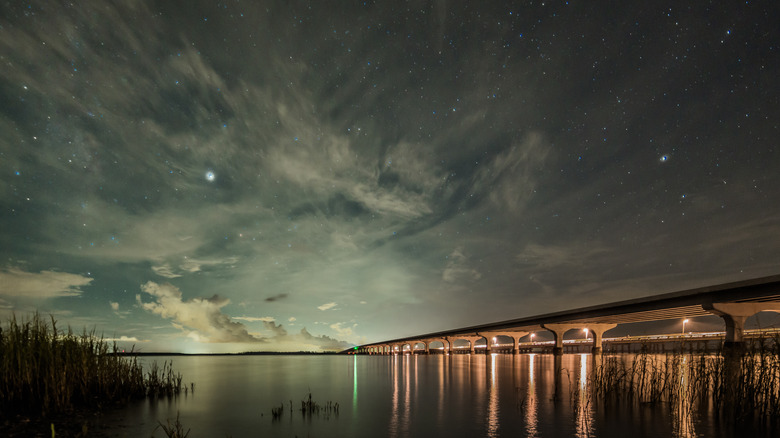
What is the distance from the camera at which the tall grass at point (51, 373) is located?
599 inches

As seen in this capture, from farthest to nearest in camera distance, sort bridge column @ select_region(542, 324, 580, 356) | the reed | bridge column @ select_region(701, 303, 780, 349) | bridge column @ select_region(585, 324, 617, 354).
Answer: bridge column @ select_region(542, 324, 580, 356) < bridge column @ select_region(585, 324, 617, 354) < bridge column @ select_region(701, 303, 780, 349) < the reed

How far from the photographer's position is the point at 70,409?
15.9 metres

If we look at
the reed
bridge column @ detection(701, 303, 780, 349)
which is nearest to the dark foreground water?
the reed

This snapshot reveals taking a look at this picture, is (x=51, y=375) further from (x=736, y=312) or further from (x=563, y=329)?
(x=563, y=329)

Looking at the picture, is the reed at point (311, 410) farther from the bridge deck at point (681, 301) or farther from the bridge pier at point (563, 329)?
the bridge pier at point (563, 329)

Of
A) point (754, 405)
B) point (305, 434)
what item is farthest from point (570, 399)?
point (305, 434)

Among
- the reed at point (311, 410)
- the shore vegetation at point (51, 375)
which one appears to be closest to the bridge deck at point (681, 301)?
the reed at point (311, 410)

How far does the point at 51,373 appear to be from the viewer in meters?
15.9

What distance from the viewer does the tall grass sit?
15.2 meters

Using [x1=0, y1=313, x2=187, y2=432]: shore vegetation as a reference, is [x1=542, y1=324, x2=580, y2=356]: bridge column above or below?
below

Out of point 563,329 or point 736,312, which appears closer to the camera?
point 736,312

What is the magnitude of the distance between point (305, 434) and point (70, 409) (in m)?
10.1

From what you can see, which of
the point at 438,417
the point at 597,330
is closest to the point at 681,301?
the point at 597,330

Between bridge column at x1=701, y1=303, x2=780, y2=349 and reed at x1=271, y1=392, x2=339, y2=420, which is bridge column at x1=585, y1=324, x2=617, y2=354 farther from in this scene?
reed at x1=271, y1=392, x2=339, y2=420
